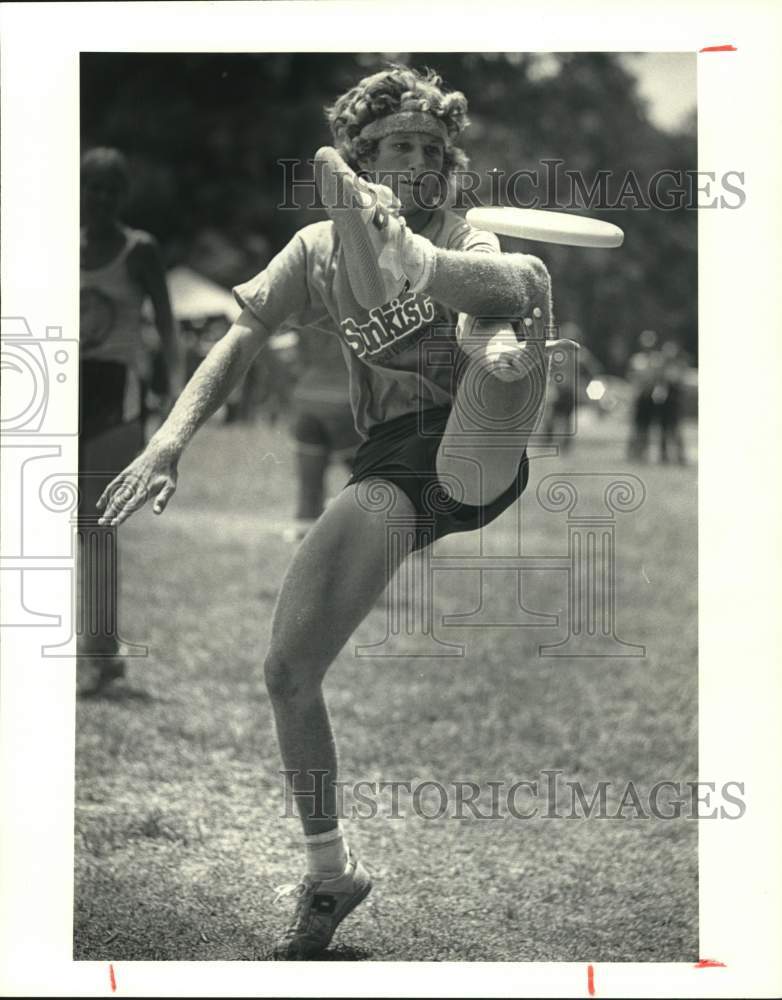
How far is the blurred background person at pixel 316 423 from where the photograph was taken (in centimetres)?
834

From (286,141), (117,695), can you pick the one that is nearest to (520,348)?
(117,695)

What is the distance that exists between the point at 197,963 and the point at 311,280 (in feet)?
6.07

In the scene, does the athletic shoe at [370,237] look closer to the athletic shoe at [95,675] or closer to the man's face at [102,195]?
the man's face at [102,195]

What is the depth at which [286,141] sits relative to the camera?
901 inches

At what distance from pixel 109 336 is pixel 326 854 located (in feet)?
11.4

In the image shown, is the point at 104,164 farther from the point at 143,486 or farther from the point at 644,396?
the point at 644,396

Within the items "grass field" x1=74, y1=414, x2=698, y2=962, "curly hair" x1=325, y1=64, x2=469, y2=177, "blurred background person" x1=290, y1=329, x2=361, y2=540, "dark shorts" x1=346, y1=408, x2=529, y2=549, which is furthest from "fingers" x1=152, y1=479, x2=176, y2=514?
"blurred background person" x1=290, y1=329, x2=361, y2=540

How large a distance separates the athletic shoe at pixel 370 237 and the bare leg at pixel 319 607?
583 millimetres

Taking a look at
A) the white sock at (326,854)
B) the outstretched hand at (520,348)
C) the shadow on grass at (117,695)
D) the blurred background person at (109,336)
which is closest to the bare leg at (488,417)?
the outstretched hand at (520,348)

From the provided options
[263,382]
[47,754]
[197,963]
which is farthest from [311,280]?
[263,382]

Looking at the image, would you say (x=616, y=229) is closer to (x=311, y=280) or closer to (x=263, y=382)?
(x=311, y=280)

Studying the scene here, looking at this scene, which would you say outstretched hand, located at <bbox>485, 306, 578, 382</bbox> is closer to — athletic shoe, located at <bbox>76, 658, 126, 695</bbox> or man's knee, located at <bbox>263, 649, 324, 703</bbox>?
man's knee, located at <bbox>263, 649, 324, 703</bbox>

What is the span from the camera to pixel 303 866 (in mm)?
4734

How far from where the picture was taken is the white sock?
389 cm
